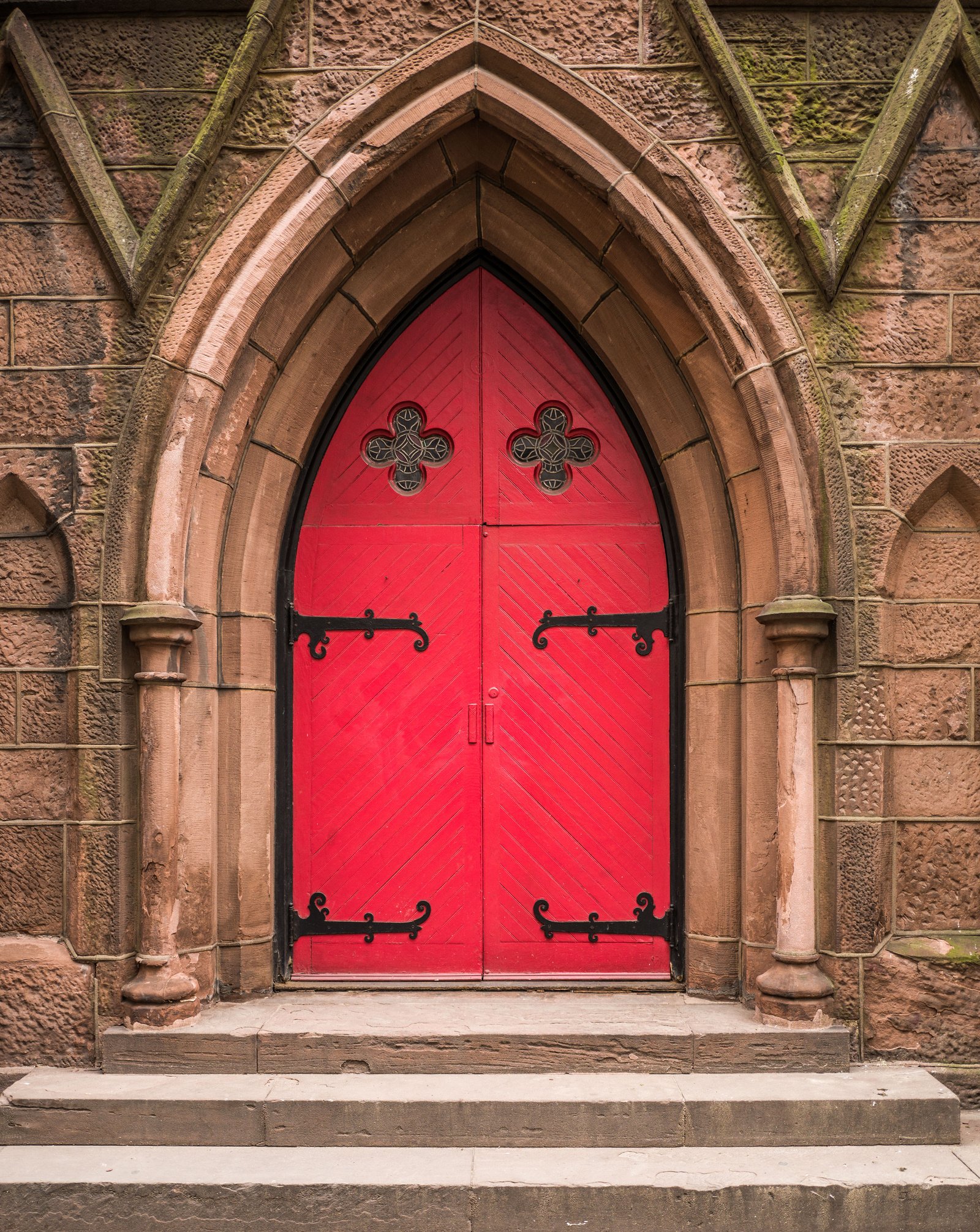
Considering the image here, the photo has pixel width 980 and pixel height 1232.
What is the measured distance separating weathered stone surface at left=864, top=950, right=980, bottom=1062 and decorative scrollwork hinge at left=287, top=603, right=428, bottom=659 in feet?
7.02

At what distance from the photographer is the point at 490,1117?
3.69 meters

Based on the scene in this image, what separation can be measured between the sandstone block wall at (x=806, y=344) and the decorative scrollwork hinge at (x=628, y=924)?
0.47 m

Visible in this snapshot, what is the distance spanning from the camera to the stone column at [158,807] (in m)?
3.94

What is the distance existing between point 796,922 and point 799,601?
1152mm

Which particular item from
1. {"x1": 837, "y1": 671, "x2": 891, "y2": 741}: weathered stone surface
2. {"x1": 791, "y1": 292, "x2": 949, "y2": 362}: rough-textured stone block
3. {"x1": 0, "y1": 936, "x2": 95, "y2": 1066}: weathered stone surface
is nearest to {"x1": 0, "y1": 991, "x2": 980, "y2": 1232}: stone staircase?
{"x1": 0, "y1": 936, "x2": 95, "y2": 1066}: weathered stone surface

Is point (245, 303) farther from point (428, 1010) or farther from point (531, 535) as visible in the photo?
point (428, 1010)

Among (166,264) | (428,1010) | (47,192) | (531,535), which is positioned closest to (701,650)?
(531,535)

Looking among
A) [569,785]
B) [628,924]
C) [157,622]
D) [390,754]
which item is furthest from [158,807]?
[628,924]

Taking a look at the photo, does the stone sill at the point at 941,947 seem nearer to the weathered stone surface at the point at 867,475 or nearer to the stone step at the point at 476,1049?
the stone step at the point at 476,1049

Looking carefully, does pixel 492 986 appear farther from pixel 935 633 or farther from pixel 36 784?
pixel 935 633

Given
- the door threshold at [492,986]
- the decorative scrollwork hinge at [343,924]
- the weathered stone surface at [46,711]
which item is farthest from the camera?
the decorative scrollwork hinge at [343,924]

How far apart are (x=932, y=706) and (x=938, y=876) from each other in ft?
2.04

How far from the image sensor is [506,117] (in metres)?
4.14

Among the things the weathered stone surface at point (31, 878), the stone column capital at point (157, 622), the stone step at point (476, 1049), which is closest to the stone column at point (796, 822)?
the stone step at point (476, 1049)
